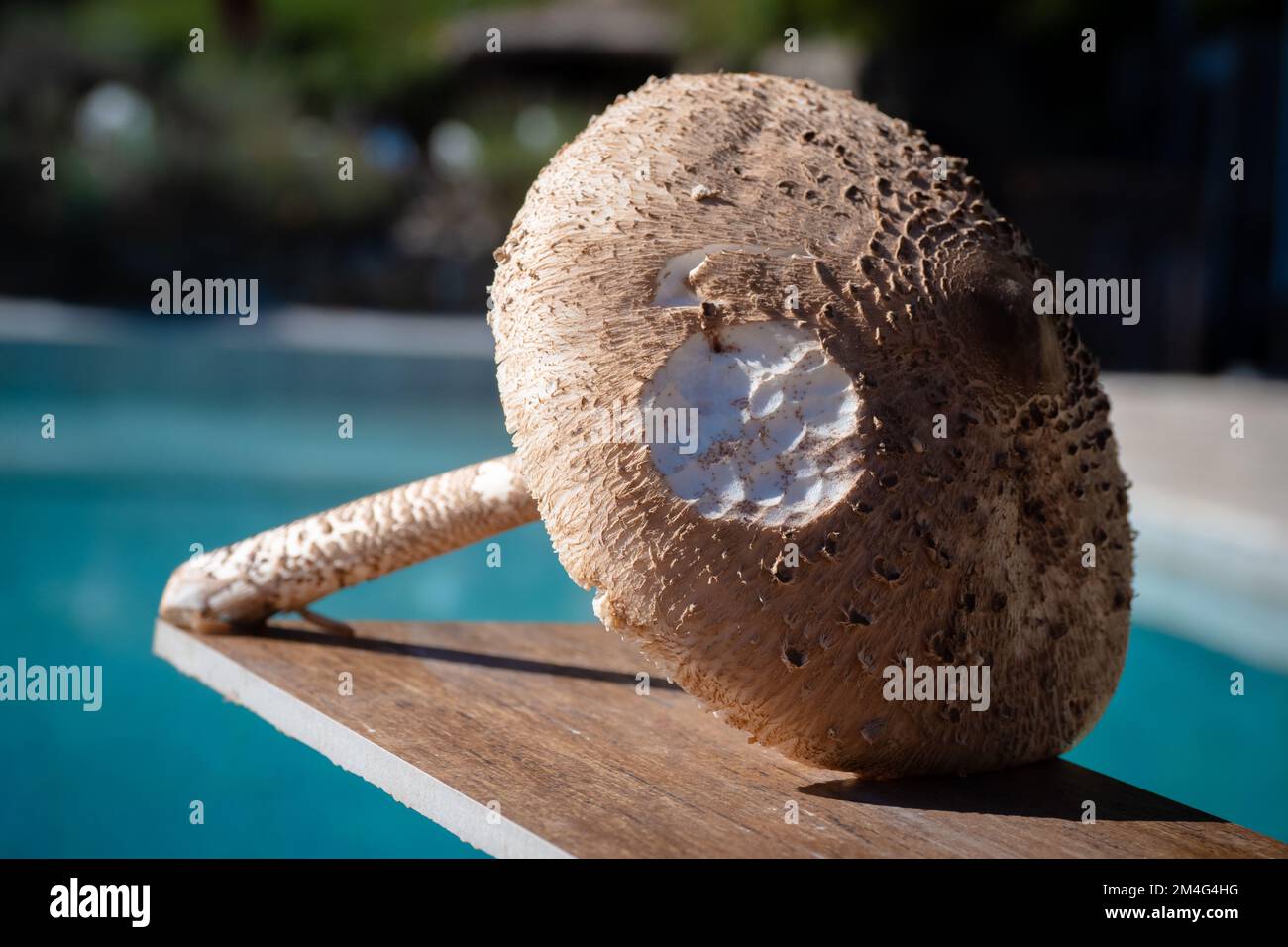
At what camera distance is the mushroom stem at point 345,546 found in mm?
2676

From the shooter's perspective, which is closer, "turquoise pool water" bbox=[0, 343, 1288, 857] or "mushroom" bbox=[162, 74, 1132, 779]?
"mushroom" bbox=[162, 74, 1132, 779]

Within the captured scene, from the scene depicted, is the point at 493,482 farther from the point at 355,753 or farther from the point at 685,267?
the point at 685,267

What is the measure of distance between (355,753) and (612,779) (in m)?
0.45

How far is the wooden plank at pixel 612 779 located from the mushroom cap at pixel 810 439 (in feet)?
0.33

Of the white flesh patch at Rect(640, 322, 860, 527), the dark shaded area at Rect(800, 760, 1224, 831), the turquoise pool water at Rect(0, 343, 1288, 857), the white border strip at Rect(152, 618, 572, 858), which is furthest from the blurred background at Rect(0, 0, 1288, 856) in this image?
the white flesh patch at Rect(640, 322, 860, 527)

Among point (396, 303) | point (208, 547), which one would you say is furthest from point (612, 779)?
point (396, 303)

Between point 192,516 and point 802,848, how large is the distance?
17.5ft

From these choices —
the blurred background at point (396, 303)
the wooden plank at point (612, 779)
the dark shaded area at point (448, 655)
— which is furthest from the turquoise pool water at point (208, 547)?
the wooden plank at point (612, 779)

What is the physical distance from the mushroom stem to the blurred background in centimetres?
77

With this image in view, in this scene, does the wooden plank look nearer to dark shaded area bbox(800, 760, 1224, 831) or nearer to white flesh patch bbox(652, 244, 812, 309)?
dark shaded area bbox(800, 760, 1224, 831)

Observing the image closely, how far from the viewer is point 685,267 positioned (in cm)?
203

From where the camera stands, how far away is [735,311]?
1975mm

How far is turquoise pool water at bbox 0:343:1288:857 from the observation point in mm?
3482
